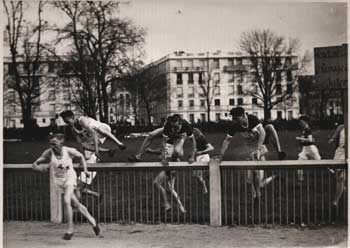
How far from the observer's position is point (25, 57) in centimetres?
409

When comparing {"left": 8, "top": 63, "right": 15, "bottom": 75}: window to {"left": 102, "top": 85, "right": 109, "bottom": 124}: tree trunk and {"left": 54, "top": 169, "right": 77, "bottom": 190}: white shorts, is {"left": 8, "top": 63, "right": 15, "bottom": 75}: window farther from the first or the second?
{"left": 54, "top": 169, "right": 77, "bottom": 190}: white shorts

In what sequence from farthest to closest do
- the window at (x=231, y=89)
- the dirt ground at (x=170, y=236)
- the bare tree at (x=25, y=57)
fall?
the window at (x=231, y=89) < the bare tree at (x=25, y=57) < the dirt ground at (x=170, y=236)

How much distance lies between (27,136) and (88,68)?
2.22ft

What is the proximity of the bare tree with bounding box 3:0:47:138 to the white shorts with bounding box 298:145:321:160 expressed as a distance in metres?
2.01

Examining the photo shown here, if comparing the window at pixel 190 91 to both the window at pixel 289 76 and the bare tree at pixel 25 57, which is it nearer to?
the window at pixel 289 76

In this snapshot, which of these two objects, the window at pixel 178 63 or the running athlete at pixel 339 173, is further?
the running athlete at pixel 339 173

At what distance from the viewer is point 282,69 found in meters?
4.18

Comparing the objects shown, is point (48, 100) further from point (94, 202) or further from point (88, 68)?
point (94, 202)

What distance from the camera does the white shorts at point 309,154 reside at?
411 cm

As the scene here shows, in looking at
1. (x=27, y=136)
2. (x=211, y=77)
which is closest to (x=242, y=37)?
(x=211, y=77)

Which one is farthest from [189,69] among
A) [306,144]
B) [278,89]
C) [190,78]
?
[306,144]

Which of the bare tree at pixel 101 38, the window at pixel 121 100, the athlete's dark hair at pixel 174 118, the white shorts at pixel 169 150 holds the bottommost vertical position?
the white shorts at pixel 169 150

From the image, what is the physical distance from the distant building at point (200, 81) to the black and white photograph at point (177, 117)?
0.01 meters

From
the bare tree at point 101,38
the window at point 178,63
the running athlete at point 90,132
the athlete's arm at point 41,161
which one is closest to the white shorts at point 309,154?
the window at point 178,63
